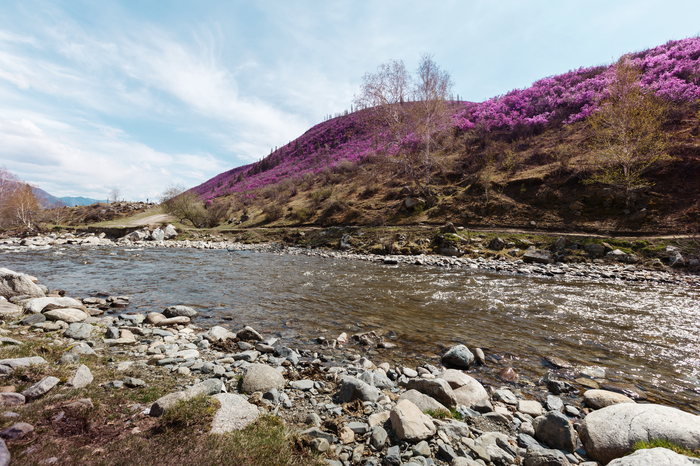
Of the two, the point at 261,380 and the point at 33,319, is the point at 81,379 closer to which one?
the point at 261,380

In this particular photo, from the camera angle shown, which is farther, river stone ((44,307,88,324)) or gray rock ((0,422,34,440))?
river stone ((44,307,88,324))

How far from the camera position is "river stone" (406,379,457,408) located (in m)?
3.97

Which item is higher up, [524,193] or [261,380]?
[524,193]

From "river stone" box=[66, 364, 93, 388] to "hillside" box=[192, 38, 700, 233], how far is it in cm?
2413

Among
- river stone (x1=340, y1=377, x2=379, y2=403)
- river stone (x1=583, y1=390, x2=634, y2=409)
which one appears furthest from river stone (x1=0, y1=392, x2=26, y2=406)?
river stone (x1=583, y1=390, x2=634, y2=409)

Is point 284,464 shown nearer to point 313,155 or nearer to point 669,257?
point 669,257

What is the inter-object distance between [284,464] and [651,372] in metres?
7.01

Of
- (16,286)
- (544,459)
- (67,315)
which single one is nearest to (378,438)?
(544,459)

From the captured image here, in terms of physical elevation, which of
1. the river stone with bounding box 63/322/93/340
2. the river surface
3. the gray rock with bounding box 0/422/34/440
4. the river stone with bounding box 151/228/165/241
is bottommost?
the river surface

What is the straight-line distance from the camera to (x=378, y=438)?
3.07 m

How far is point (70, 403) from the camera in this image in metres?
3.02

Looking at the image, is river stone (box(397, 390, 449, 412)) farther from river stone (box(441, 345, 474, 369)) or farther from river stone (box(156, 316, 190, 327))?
river stone (box(156, 316, 190, 327))

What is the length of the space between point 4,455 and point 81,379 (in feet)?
6.76

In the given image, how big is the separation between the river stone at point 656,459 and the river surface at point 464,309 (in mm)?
2904
